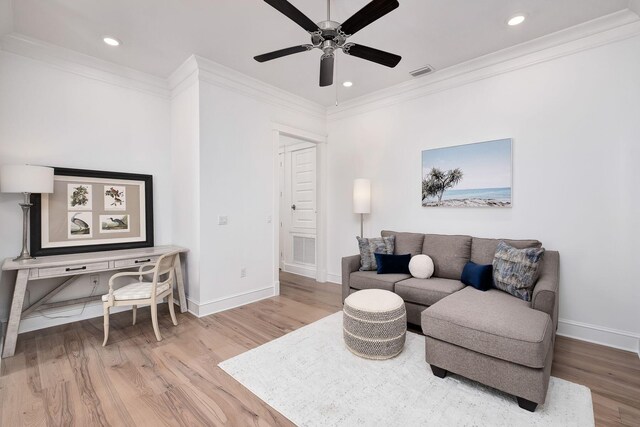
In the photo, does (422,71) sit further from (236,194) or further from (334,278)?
(334,278)

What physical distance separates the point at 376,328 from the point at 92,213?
11.2 feet

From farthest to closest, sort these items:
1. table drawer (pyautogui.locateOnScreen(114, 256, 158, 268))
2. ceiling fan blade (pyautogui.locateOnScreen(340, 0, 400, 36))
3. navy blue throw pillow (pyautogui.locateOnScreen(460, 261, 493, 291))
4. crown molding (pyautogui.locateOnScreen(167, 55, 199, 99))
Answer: crown molding (pyautogui.locateOnScreen(167, 55, 199, 99)) → table drawer (pyautogui.locateOnScreen(114, 256, 158, 268)) → navy blue throw pillow (pyautogui.locateOnScreen(460, 261, 493, 291)) → ceiling fan blade (pyautogui.locateOnScreen(340, 0, 400, 36))

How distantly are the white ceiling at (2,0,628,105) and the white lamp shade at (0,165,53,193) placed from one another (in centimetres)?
136

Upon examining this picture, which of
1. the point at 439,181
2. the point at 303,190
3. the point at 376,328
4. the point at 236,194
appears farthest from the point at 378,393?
the point at 303,190

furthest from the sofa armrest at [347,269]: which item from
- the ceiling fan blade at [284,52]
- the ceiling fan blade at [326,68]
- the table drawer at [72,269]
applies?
the table drawer at [72,269]

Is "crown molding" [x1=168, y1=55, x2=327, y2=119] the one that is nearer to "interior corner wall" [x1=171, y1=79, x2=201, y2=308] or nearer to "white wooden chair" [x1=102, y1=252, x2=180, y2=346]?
"interior corner wall" [x1=171, y1=79, x2=201, y2=308]

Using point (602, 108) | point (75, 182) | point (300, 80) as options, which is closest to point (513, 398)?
point (602, 108)

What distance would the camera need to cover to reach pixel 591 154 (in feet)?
9.06

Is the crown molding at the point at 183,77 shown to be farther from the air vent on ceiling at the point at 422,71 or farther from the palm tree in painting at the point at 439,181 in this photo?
the palm tree in painting at the point at 439,181

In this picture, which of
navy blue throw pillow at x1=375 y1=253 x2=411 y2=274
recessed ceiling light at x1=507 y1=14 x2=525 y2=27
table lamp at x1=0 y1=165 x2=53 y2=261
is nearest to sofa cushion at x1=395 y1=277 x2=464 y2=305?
navy blue throw pillow at x1=375 y1=253 x2=411 y2=274

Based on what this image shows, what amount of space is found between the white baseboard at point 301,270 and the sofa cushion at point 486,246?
2.76 metres

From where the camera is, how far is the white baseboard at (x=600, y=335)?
258 centimetres

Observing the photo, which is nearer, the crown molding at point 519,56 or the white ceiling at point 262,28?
the white ceiling at point 262,28

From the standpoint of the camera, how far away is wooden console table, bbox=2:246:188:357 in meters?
2.50
